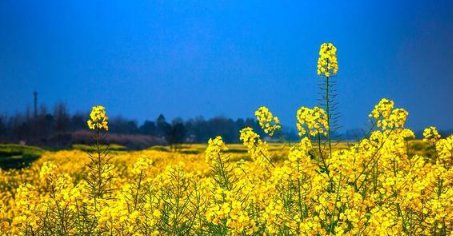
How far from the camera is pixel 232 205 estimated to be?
4621mm

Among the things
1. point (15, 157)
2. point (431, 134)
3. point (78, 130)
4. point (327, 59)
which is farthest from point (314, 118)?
point (78, 130)

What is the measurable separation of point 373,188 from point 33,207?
14.2 ft

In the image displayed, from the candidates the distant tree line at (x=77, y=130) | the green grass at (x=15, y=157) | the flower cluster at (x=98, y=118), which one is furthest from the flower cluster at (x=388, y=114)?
the distant tree line at (x=77, y=130)

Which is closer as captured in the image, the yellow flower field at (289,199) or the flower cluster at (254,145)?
the yellow flower field at (289,199)

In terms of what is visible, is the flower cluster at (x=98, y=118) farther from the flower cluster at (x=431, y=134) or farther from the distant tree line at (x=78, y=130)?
the distant tree line at (x=78, y=130)

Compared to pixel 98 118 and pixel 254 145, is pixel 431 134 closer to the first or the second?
pixel 254 145

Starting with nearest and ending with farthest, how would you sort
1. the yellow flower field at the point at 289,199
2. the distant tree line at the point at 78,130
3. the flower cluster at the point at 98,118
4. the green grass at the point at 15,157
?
1. the yellow flower field at the point at 289,199
2. the flower cluster at the point at 98,118
3. the green grass at the point at 15,157
4. the distant tree line at the point at 78,130

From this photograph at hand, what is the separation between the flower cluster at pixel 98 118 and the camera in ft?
25.6

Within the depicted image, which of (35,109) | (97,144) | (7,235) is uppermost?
(35,109)

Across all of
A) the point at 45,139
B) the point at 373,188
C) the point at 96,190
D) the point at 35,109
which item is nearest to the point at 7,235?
the point at 96,190

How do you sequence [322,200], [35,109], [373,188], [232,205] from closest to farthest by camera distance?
[232,205]
[322,200]
[373,188]
[35,109]

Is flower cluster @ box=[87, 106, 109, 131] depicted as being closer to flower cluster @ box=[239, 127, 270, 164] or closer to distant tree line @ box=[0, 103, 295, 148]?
flower cluster @ box=[239, 127, 270, 164]

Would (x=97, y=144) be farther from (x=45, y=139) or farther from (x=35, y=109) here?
(x=35, y=109)

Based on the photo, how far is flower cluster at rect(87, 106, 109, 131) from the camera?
7.81 m
